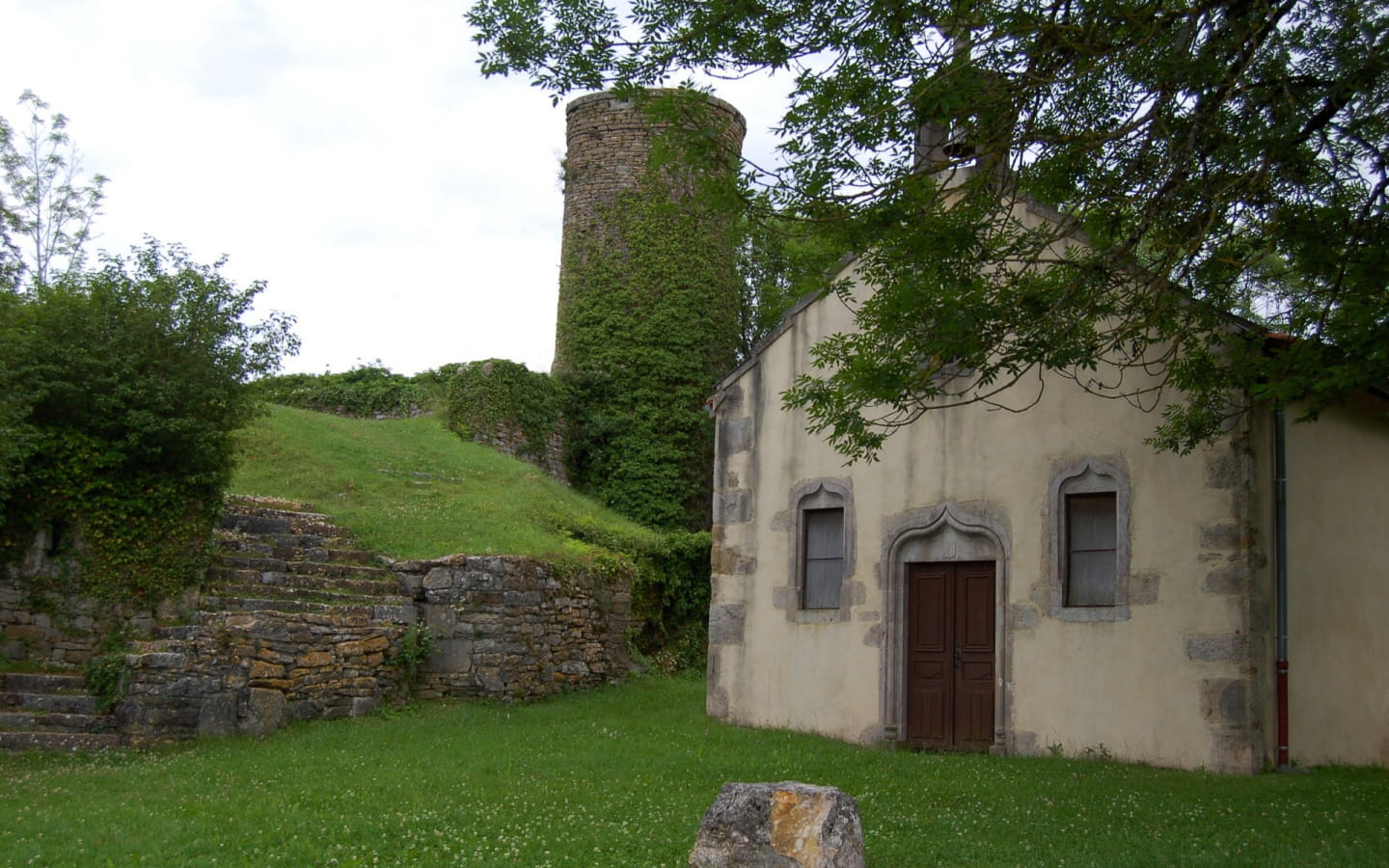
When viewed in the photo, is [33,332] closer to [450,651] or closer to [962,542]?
[450,651]

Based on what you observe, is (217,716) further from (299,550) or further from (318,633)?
(299,550)

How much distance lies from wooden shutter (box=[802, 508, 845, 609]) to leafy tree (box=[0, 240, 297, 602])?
691cm

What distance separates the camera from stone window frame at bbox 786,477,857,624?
14453mm

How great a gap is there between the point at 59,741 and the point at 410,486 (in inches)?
368

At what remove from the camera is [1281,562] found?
12.0 meters

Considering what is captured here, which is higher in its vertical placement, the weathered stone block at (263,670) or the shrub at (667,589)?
the shrub at (667,589)

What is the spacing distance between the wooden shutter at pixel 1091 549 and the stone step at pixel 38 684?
10.5m

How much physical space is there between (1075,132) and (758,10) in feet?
8.70

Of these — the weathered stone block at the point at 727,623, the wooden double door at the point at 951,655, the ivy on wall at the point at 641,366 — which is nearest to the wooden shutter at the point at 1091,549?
the wooden double door at the point at 951,655

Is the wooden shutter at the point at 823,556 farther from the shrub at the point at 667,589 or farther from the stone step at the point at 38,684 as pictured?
the stone step at the point at 38,684

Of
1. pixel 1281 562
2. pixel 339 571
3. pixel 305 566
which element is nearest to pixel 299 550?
pixel 305 566

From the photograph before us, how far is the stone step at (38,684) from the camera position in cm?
1326

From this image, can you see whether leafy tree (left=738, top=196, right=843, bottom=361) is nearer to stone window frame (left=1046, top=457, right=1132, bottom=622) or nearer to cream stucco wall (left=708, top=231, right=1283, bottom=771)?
cream stucco wall (left=708, top=231, right=1283, bottom=771)

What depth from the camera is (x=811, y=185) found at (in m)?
9.31
